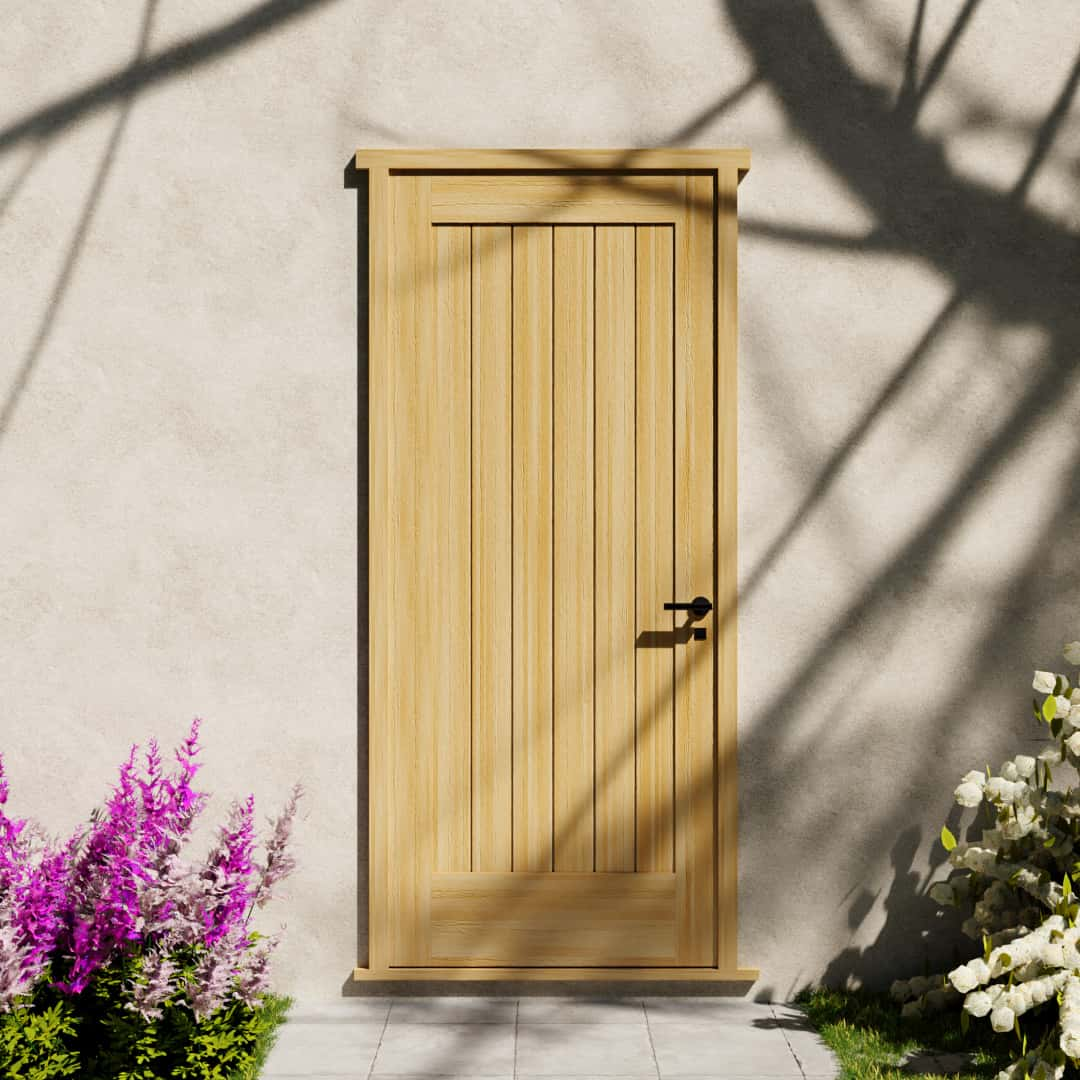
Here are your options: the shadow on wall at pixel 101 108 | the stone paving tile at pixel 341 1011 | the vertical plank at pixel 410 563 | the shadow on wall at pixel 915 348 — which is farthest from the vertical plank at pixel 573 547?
the shadow on wall at pixel 101 108

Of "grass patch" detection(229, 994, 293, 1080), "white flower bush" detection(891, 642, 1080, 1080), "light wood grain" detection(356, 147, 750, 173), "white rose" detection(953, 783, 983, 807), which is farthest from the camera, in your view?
"light wood grain" detection(356, 147, 750, 173)

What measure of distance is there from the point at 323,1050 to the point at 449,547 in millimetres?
1429

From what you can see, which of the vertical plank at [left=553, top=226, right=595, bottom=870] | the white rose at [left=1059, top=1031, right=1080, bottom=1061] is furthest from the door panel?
the white rose at [left=1059, top=1031, right=1080, bottom=1061]

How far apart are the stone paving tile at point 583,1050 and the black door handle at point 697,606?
3.84 ft

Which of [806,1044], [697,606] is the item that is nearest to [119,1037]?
[806,1044]

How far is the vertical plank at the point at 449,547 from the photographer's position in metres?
3.90

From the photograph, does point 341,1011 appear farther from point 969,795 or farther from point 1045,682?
point 1045,682

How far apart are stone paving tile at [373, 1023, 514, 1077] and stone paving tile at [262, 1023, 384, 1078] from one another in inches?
1.6

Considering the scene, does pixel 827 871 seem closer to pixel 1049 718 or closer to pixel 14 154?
pixel 1049 718

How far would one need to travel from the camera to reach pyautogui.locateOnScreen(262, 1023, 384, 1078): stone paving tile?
11.2 feet

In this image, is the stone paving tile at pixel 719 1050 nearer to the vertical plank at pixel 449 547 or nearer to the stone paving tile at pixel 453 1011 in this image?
the stone paving tile at pixel 453 1011

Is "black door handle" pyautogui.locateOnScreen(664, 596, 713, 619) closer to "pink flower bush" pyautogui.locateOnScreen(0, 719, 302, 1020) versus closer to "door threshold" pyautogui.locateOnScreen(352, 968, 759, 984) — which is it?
"door threshold" pyautogui.locateOnScreen(352, 968, 759, 984)

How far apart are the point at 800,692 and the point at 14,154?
2.82 metres

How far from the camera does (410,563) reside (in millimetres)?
3908
